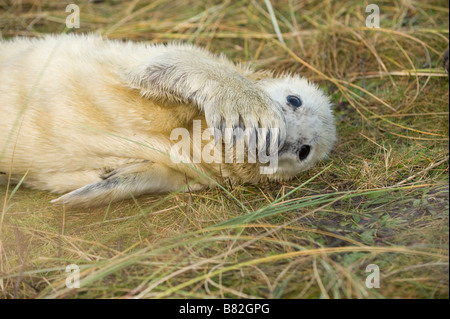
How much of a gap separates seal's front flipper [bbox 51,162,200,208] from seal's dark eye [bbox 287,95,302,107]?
0.90 m

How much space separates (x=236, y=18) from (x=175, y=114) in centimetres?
259

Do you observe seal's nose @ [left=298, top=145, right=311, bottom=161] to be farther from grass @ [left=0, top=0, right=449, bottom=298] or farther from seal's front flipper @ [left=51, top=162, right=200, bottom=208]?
seal's front flipper @ [left=51, top=162, right=200, bottom=208]

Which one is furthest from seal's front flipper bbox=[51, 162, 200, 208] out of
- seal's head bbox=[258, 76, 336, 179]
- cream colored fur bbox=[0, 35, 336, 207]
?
seal's head bbox=[258, 76, 336, 179]

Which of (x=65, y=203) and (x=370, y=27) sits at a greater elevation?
(x=370, y=27)

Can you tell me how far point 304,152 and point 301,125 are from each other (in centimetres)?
19

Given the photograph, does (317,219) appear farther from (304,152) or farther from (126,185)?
(126,185)

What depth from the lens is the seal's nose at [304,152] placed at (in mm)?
3195

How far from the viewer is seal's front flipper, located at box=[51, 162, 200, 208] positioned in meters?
2.88

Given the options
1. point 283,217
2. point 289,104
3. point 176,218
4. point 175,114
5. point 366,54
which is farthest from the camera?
point 366,54

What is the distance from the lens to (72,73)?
3.21m

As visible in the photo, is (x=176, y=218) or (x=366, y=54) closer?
(x=176, y=218)
